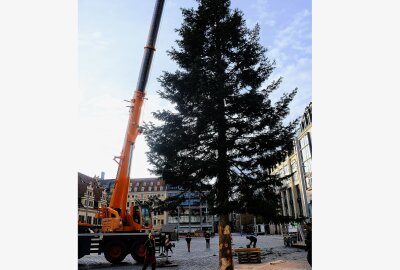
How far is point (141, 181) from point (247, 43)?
255 feet

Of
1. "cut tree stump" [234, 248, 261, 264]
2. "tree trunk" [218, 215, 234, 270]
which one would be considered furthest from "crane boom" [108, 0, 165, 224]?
"cut tree stump" [234, 248, 261, 264]

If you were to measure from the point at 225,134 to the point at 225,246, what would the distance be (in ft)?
11.1

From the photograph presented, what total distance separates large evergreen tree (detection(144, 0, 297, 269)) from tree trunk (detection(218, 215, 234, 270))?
3cm

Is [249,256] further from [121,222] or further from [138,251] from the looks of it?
[121,222]

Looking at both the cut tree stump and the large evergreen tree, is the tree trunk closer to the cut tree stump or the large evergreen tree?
the large evergreen tree

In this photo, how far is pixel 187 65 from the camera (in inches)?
449

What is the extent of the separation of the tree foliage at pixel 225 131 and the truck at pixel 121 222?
8.21 feet

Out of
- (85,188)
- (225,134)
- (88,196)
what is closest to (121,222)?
(225,134)

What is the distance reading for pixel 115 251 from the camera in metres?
13.2

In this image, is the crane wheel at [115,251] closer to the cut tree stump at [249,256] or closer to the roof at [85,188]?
the cut tree stump at [249,256]

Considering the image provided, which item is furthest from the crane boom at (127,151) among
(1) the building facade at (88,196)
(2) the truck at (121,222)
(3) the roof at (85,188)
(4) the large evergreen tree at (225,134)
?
(1) the building facade at (88,196)

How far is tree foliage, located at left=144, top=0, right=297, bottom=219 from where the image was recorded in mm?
9195

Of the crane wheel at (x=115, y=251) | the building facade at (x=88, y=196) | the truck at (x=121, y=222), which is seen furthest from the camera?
the building facade at (x=88, y=196)

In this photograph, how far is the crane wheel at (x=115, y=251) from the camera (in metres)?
13.0
